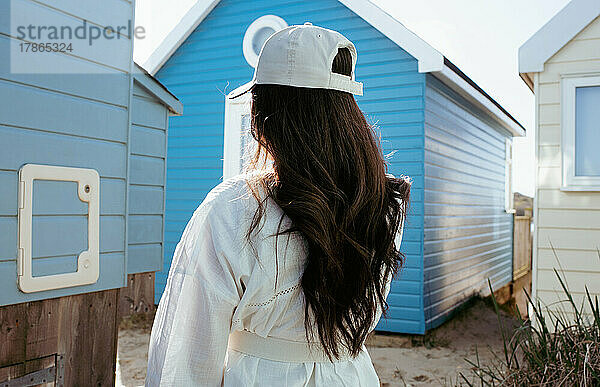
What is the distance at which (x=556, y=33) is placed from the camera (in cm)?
579

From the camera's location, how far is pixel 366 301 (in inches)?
58.4

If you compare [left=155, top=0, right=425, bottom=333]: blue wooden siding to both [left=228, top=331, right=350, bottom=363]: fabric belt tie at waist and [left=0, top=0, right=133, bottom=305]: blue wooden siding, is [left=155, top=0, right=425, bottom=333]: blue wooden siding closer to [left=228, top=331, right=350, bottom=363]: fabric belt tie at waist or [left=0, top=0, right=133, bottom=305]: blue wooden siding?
[left=0, top=0, right=133, bottom=305]: blue wooden siding

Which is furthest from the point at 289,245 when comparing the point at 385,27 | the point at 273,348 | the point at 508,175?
the point at 508,175

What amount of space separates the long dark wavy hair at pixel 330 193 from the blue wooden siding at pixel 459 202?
560 cm

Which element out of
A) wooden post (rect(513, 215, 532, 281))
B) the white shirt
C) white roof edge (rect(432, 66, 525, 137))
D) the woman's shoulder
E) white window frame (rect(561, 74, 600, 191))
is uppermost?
white roof edge (rect(432, 66, 525, 137))

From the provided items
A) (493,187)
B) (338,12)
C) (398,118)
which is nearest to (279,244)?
(398,118)

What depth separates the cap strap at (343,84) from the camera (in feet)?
4.71

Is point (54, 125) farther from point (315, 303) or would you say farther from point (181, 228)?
point (181, 228)

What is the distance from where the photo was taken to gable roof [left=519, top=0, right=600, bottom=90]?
5.67 m

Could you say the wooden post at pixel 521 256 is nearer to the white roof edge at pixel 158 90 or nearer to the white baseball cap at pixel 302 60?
the white roof edge at pixel 158 90

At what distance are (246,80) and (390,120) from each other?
6.56ft

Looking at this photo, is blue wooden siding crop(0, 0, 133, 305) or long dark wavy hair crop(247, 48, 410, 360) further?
blue wooden siding crop(0, 0, 133, 305)

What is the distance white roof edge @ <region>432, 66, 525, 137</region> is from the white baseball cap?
5.57m

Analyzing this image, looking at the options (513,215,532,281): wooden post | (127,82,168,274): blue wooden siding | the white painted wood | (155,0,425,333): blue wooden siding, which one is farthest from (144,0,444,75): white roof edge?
(513,215,532,281): wooden post
